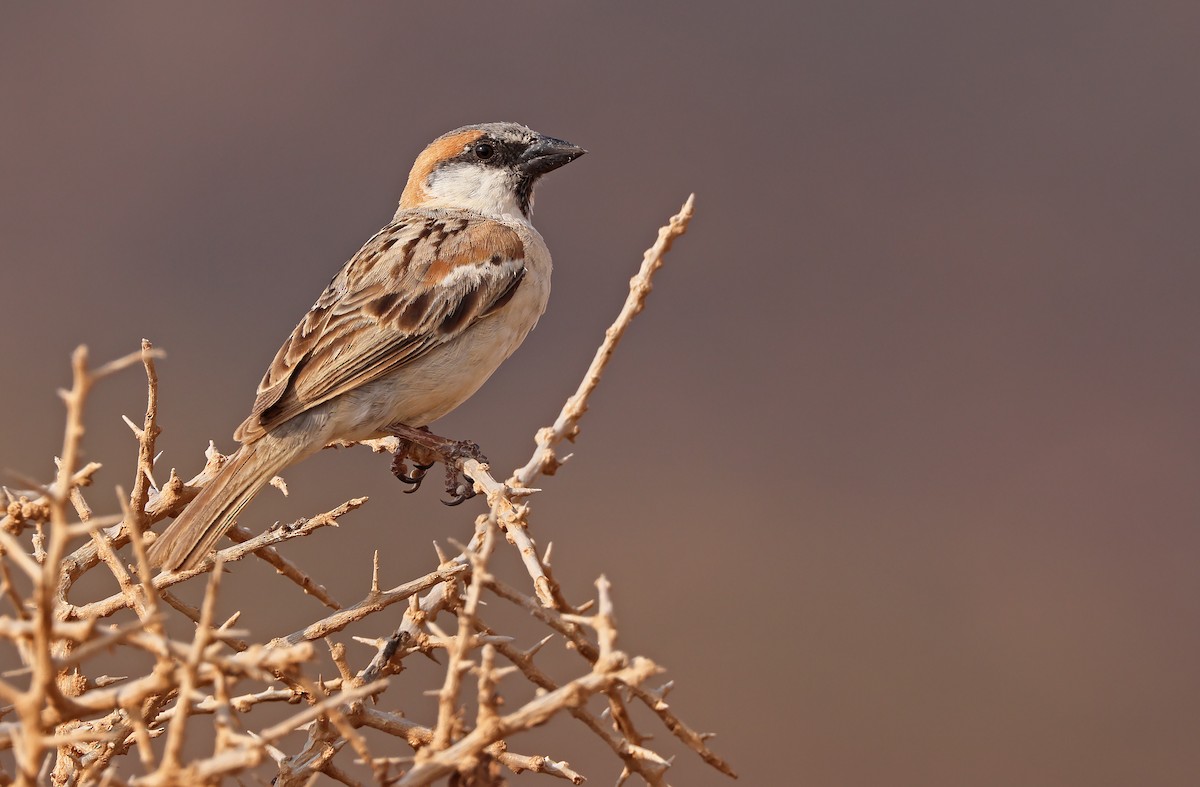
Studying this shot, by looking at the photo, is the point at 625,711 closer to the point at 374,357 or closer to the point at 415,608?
the point at 415,608

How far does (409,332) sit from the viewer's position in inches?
101

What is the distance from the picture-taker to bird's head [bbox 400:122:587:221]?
3051mm

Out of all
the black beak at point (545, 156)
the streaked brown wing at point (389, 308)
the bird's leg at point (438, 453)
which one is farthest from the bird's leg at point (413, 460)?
the black beak at point (545, 156)

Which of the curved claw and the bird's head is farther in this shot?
the bird's head

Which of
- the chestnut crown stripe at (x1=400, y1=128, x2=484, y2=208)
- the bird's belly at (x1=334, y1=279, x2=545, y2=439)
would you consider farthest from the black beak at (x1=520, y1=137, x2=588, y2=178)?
the bird's belly at (x1=334, y1=279, x2=545, y2=439)

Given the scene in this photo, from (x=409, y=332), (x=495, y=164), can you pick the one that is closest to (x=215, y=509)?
(x=409, y=332)

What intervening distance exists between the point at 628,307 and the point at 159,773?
0.71m

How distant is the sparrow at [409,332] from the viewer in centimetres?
240

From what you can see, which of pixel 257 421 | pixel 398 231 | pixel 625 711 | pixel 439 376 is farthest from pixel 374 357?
pixel 625 711

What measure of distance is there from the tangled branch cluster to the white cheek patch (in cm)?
140

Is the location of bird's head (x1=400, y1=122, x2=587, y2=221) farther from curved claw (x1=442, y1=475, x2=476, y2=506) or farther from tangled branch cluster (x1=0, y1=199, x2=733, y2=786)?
tangled branch cluster (x1=0, y1=199, x2=733, y2=786)

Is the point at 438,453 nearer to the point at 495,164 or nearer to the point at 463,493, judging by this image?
the point at 463,493

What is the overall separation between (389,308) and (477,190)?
57 cm

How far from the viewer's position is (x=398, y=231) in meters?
2.92
